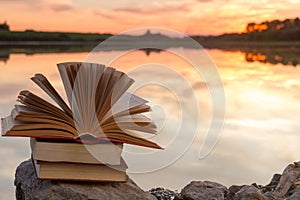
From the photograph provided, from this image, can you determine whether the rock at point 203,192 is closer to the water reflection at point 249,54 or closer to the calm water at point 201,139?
the calm water at point 201,139

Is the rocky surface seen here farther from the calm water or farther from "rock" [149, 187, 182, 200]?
the calm water

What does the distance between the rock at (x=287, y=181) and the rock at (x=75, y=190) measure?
588 millimetres

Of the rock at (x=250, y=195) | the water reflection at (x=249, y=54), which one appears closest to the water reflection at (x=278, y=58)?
the water reflection at (x=249, y=54)

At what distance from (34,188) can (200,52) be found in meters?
0.60

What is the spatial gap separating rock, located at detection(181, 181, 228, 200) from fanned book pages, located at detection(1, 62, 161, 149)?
1.28 ft

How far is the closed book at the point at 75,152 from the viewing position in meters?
1.37

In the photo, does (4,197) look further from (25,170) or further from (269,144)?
(269,144)

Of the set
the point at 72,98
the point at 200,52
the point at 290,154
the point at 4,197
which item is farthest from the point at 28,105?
the point at 290,154

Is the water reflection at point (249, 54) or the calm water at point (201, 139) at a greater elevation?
the water reflection at point (249, 54)

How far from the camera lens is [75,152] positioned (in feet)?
4.58

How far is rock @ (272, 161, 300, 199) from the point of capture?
1.93 meters

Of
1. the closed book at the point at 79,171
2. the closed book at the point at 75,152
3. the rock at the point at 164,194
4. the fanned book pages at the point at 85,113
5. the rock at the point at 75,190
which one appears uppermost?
the fanned book pages at the point at 85,113

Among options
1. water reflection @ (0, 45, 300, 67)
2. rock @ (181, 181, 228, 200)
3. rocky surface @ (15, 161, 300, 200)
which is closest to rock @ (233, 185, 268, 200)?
rocky surface @ (15, 161, 300, 200)

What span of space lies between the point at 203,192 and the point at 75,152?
0.53 m
